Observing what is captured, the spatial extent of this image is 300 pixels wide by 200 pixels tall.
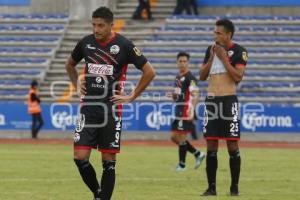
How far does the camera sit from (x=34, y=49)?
1549 inches

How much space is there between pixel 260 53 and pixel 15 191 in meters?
24.5

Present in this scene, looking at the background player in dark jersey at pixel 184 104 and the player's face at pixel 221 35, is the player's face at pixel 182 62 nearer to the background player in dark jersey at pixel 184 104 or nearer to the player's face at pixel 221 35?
the background player in dark jersey at pixel 184 104

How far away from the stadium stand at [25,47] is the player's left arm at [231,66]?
78.6 ft

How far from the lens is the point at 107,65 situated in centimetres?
1111

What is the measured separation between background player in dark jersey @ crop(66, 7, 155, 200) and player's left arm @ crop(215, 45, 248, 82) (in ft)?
7.45

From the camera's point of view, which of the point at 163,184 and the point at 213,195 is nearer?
the point at 213,195

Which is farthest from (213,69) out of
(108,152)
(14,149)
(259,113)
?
(259,113)

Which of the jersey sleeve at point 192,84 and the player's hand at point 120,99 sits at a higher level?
the jersey sleeve at point 192,84

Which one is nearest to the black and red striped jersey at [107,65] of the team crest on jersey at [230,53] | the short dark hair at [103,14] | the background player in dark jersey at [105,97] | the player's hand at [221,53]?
the background player in dark jersey at [105,97]

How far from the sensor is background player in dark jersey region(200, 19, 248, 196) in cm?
1333

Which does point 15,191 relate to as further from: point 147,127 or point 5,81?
point 5,81

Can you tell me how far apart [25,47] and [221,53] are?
27198 millimetres

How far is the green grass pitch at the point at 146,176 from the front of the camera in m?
13.4

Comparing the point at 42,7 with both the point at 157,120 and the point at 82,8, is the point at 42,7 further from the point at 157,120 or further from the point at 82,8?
the point at 157,120
